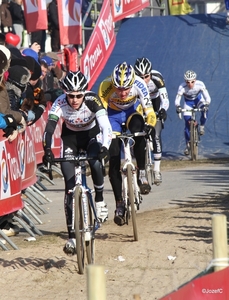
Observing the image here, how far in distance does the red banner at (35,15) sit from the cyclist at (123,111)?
799 centimetres

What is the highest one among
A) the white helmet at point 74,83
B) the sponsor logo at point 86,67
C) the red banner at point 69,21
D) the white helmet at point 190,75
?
the white helmet at point 74,83

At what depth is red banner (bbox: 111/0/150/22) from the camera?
23703 millimetres

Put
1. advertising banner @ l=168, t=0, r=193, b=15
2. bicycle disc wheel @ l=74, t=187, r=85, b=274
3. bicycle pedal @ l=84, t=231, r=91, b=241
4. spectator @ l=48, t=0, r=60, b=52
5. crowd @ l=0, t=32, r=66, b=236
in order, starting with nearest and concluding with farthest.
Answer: bicycle disc wheel @ l=74, t=187, r=85, b=274 < bicycle pedal @ l=84, t=231, r=91, b=241 < crowd @ l=0, t=32, r=66, b=236 < spectator @ l=48, t=0, r=60, b=52 < advertising banner @ l=168, t=0, r=193, b=15

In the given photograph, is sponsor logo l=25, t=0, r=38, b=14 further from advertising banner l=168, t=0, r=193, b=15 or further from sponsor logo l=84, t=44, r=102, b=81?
advertising banner l=168, t=0, r=193, b=15

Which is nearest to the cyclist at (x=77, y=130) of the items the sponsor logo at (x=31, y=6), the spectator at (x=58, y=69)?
the spectator at (x=58, y=69)

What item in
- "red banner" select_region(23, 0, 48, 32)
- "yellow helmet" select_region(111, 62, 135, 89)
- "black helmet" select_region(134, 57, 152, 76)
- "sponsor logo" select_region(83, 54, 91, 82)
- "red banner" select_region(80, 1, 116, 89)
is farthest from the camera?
"red banner" select_region(23, 0, 48, 32)

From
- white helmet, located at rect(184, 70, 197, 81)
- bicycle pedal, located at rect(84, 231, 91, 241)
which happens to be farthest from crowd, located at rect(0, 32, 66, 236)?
white helmet, located at rect(184, 70, 197, 81)

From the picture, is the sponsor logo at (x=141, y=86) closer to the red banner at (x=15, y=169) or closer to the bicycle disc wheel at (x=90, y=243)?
the red banner at (x=15, y=169)

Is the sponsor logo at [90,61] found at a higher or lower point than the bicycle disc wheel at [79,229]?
lower

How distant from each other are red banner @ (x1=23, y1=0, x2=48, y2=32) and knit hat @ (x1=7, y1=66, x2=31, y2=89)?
8251mm

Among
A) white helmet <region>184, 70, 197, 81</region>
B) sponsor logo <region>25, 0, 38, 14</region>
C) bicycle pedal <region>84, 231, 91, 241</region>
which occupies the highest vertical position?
sponsor logo <region>25, 0, 38, 14</region>

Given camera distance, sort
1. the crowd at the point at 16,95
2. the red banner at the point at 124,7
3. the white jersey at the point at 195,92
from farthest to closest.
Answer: the red banner at the point at 124,7, the white jersey at the point at 195,92, the crowd at the point at 16,95

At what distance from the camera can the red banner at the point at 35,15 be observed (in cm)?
1922

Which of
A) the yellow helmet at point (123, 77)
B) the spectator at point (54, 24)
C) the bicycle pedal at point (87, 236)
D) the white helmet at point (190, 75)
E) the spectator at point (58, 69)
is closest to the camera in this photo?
the bicycle pedal at point (87, 236)
